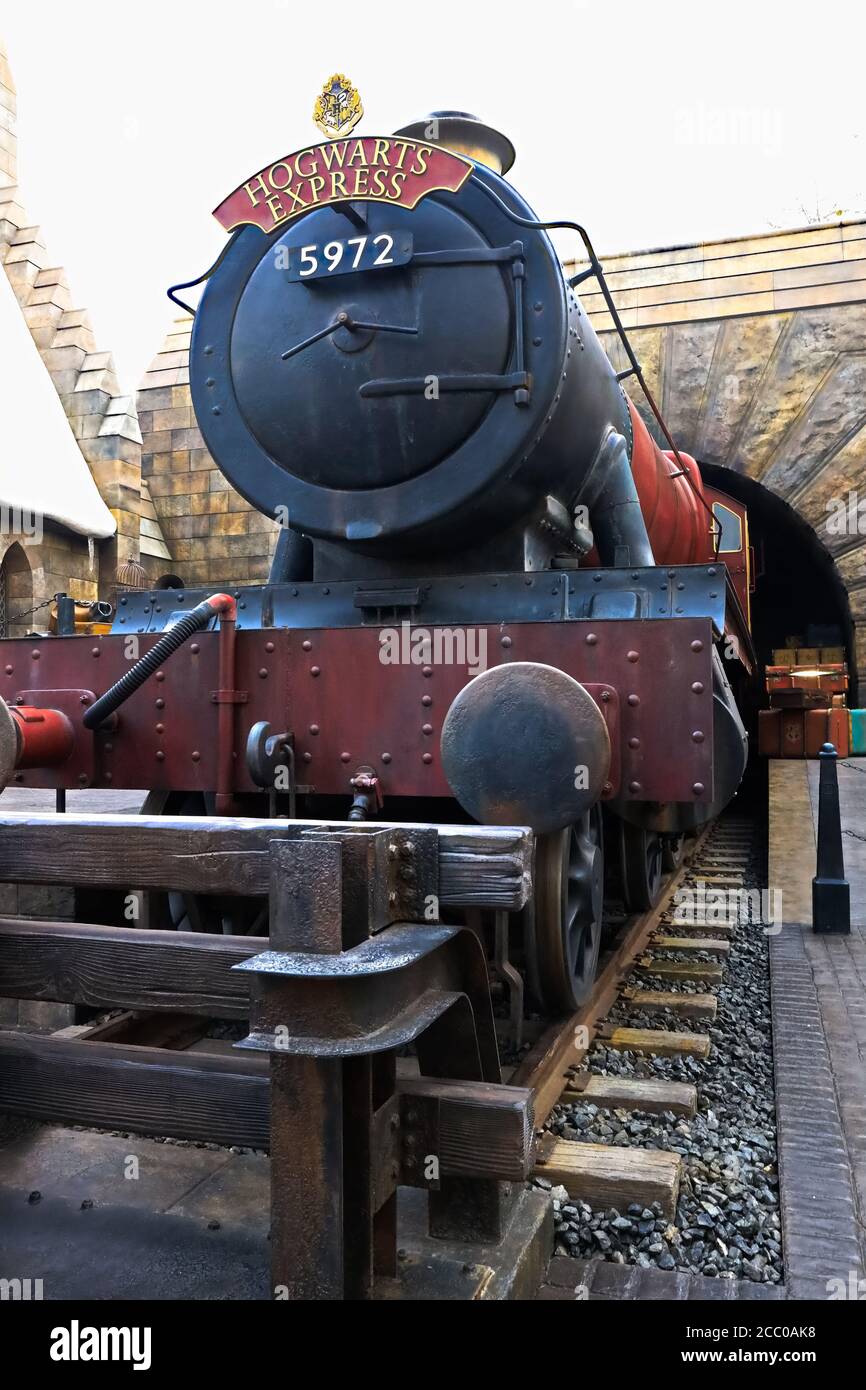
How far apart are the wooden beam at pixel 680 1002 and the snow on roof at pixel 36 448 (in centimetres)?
822

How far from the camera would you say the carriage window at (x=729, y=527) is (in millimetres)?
6781

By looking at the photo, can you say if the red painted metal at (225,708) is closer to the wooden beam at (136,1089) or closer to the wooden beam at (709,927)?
the wooden beam at (136,1089)

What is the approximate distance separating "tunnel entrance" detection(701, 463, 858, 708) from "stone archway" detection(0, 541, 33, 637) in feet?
22.4

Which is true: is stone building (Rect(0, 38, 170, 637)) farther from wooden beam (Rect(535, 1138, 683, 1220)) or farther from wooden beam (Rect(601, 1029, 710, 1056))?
wooden beam (Rect(535, 1138, 683, 1220))

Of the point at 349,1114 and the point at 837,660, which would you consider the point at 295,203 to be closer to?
the point at 349,1114

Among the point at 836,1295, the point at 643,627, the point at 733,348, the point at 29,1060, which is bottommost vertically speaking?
the point at 836,1295

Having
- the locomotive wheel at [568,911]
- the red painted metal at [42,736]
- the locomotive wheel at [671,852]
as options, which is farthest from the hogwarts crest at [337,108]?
the locomotive wheel at [671,852]

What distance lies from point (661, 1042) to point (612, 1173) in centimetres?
91

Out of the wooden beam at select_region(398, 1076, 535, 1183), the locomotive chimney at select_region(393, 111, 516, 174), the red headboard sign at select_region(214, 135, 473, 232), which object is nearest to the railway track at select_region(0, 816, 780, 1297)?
the wooden beam at select_region(398, 1076, 535, 1183)

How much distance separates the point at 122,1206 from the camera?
1.95 m

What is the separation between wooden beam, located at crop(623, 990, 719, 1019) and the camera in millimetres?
3301
